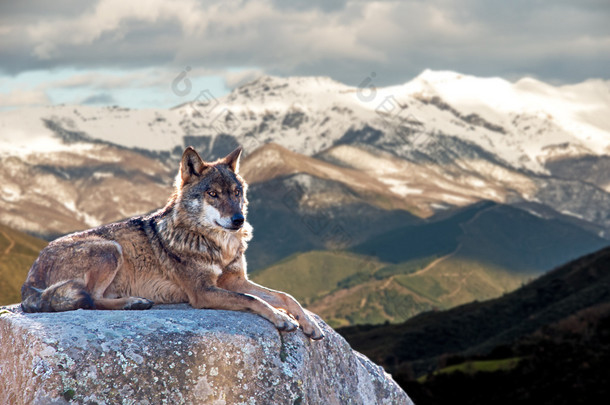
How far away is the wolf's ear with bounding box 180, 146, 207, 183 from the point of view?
13.6 metres

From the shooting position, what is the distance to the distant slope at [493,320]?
11662 centimetres

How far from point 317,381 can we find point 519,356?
194 feet

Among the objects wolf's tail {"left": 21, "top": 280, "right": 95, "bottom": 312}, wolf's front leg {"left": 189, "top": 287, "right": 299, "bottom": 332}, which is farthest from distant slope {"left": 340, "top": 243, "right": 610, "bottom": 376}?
wolf's tail {"left": 21, "top": 280, "right": 95, "bottom": 312}

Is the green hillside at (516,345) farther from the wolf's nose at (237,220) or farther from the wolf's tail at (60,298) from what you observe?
the wolf's tail at (60,298)

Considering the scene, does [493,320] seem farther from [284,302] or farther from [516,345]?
[284,302]

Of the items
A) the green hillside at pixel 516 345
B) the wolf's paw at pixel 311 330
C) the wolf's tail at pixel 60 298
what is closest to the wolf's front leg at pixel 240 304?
the wolf's paw at pixel 311 330

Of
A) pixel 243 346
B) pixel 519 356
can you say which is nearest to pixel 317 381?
pixel 243 346

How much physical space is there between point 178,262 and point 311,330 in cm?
268

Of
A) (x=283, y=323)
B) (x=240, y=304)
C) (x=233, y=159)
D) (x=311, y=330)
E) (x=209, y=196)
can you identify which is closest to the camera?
(x=283, y=323)

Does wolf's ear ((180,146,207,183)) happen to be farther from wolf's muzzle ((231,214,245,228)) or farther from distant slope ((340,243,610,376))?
distant slope ((340,243,610,376))

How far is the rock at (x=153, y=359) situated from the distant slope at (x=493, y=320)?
9380cm

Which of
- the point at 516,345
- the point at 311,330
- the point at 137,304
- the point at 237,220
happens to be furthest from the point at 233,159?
the point at 516,345

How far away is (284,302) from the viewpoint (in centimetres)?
1371

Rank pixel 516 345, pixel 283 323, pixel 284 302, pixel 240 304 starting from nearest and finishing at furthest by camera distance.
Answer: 1. pixel 283 323
2. pixel 240 304
3. pixel 284 302
4. pixel 516 345
